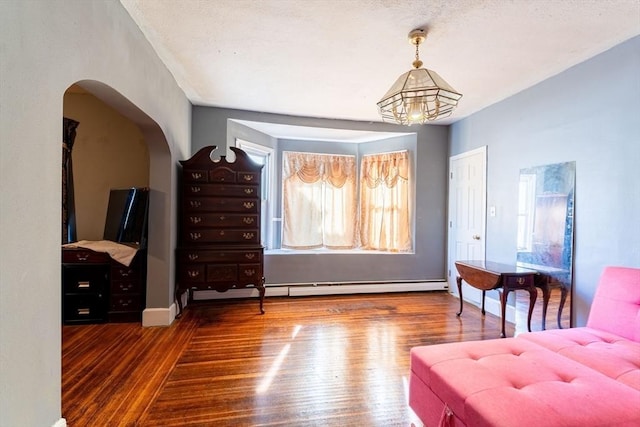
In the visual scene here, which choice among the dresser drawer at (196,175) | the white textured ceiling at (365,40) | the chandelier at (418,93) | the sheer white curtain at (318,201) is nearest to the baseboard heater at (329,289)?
the sheer white curtain at (318,201)

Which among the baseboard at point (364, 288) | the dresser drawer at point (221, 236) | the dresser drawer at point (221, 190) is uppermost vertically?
the dresser drawer at point (221, 190)

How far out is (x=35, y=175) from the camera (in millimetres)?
1202

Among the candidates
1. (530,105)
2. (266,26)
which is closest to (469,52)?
(530,105)

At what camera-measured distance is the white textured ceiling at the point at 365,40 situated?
194 centimetres

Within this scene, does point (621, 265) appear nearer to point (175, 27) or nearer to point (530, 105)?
point (530, 105)

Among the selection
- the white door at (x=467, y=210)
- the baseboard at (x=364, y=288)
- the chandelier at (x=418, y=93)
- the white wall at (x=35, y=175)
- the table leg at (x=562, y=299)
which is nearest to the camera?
the white wall at (x=35, y=175)

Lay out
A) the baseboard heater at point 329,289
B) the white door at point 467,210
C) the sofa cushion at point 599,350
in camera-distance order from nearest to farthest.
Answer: the sofa cushion at point 599,350 → the white door at point 467,210 → the baseboard heater at point 329,289

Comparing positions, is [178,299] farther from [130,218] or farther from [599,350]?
[599,350]

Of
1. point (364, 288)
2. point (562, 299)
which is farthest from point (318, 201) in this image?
point (562, 299)

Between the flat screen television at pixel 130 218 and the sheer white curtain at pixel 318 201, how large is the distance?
188 centimetres

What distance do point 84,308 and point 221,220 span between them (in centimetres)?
159

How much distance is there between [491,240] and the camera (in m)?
3.60

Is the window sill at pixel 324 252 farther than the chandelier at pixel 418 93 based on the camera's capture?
Yes

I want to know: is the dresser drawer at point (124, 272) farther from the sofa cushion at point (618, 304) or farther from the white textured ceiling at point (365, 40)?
the sofa cushion at point (618, 304)
